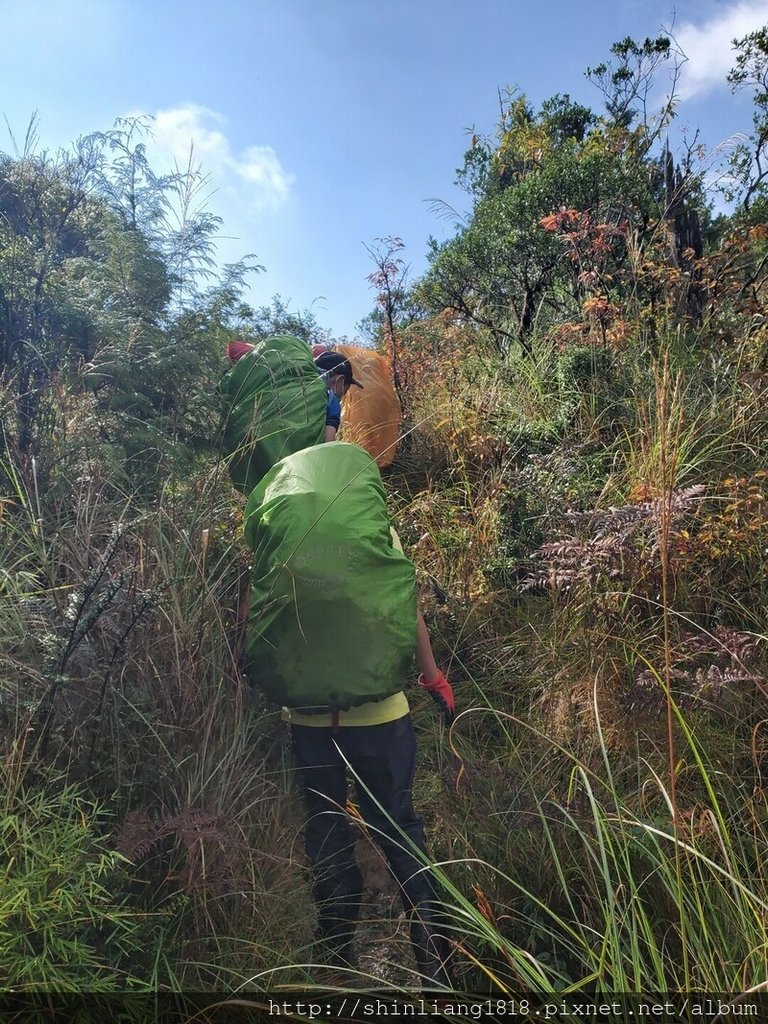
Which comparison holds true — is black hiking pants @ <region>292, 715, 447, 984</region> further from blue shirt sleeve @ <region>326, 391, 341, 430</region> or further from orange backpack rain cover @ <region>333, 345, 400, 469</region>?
orange backpack rain cover @ <region>333, 345, 400, 469</region>

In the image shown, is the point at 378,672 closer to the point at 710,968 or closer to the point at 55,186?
the point at 710,968

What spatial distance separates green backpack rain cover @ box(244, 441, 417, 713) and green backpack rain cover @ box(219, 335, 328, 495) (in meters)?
0.70

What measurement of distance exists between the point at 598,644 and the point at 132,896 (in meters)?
2.05

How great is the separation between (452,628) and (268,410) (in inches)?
60.1

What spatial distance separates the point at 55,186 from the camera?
336cm

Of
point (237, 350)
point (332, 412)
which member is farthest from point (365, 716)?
point (237, 350)

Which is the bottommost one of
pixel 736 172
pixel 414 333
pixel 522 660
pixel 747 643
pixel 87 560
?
pixel 522 660

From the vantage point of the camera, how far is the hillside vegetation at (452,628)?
1.74 metres

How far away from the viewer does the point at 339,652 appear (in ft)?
6.73

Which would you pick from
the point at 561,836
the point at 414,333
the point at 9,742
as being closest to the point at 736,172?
the point at 414,333

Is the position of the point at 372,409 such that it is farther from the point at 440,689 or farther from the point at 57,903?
the point at 57,903

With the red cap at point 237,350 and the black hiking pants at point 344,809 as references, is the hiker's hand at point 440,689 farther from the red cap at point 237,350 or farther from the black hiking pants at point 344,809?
the red cap at point 237,350

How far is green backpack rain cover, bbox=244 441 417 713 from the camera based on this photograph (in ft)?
6.61

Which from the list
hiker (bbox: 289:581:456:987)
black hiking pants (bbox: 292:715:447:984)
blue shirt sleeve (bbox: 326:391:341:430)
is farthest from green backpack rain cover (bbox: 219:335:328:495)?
black hiking pants (bbox: 292:715:447:984)
